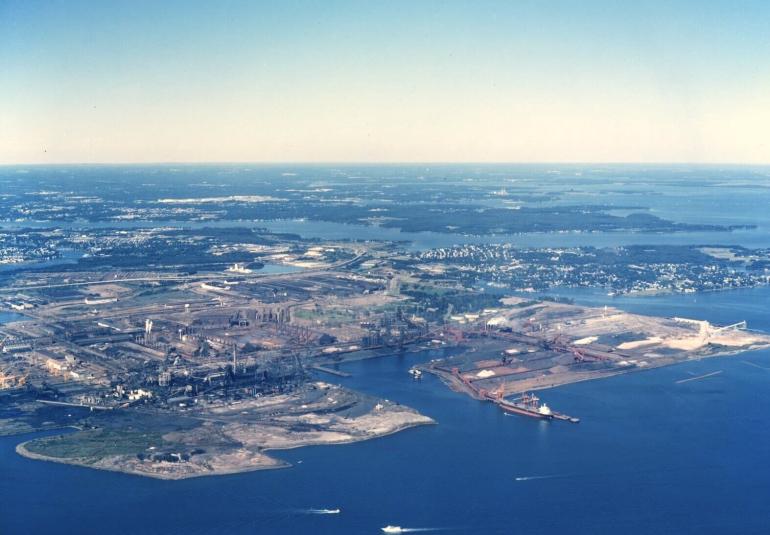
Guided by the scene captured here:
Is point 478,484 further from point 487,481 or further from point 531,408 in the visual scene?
point 531,408

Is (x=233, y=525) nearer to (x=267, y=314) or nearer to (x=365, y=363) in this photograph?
(x=365, y=363)

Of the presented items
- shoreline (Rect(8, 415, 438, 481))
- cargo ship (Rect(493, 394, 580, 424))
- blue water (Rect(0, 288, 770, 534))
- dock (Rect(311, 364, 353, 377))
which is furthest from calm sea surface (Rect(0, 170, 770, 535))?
dock (Rect(311, 364, 353, 377))

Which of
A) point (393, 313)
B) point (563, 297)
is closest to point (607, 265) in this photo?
point (563, 297)

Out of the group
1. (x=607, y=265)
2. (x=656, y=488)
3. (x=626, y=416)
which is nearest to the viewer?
(x=656, y=488)

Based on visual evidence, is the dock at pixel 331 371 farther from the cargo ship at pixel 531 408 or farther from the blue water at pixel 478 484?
the cargo ship at pixel 531 408

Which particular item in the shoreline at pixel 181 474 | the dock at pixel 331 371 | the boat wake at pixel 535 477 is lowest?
the boat wake at pixel 535 477

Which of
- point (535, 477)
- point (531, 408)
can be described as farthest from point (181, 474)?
point (531, 408)

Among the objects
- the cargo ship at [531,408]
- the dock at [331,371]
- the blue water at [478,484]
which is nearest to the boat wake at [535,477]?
the blue water at [478,484]
